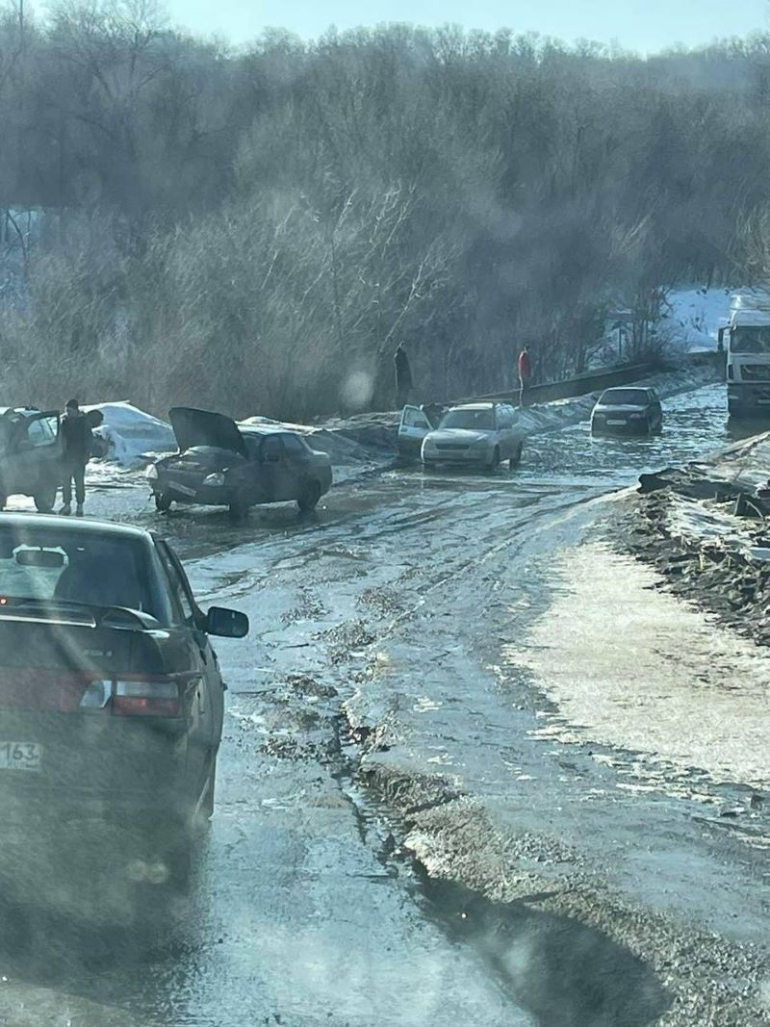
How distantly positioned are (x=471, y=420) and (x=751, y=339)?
52.8 ft

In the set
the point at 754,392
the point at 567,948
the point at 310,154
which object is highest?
the point at 310,154

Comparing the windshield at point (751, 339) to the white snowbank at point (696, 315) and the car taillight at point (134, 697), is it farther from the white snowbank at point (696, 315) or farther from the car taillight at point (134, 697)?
the car taillight at point (134, 697)

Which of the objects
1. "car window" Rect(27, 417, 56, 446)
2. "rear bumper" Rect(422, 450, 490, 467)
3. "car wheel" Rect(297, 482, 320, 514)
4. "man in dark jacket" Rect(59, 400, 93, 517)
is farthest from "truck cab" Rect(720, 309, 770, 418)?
"man in dark jacket" Rect(59, 400, 93, 517)

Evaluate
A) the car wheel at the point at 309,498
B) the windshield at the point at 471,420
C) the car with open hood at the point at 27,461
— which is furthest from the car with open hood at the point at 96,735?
the windshield at the point at 471,420

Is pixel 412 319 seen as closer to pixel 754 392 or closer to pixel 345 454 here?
pixel 754 392

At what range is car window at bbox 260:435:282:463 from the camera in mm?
26750

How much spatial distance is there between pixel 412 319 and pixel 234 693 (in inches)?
1922

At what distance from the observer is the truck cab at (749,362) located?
51.2 m

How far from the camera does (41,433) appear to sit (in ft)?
86.0

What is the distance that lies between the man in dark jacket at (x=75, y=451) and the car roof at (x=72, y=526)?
17.5 meters

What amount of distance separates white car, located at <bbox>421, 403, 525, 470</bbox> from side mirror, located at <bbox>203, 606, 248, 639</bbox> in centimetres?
2925

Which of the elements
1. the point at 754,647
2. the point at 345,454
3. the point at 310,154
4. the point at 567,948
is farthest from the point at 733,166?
the point at 567,948

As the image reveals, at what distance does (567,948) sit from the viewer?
6.10 metres

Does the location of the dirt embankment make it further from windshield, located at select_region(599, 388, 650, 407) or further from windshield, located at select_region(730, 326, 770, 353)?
windshield, located at select_region(730, 326, 770, 353)
